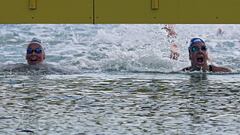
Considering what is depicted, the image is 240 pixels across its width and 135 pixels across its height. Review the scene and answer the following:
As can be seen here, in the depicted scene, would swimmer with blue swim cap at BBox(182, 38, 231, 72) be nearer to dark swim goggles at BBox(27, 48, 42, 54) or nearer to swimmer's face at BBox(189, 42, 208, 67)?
swimmer's face at BBox(189, 42, 208, 67)

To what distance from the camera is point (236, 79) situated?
37.6 ft

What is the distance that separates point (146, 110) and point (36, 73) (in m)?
5.01

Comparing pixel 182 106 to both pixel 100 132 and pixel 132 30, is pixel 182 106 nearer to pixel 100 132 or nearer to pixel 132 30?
pixel 100 132

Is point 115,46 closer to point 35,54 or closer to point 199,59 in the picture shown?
point 35,54

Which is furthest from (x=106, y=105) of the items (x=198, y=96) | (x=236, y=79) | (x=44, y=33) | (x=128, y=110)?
(x=44, y=33)

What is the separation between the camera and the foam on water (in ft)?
50.8
